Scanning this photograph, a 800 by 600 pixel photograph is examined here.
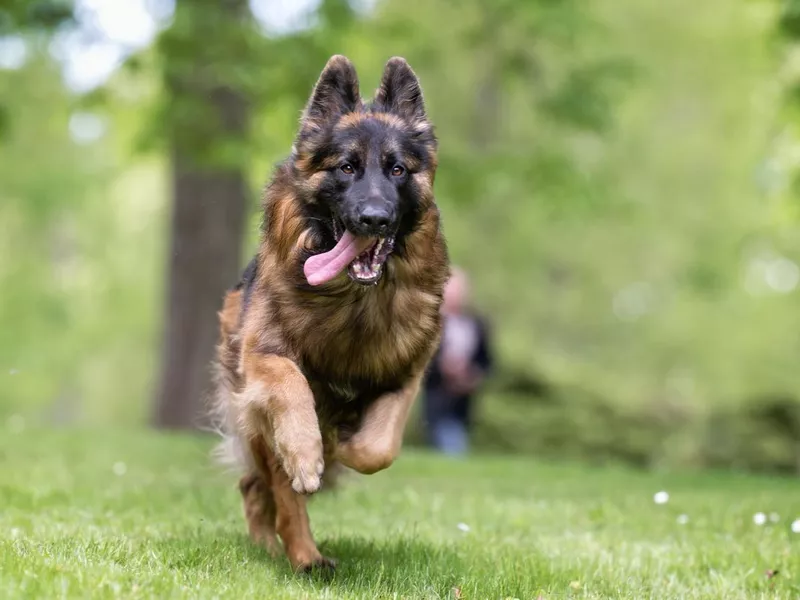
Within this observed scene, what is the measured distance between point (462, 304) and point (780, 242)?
12719mm

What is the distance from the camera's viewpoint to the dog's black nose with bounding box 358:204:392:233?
468cm

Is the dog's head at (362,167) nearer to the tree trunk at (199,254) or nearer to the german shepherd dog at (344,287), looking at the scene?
the german shepherd dog at (344,287)

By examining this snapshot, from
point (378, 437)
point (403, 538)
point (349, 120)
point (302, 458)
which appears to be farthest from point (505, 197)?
point (302, 458)

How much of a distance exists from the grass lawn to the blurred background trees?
11.6 feet

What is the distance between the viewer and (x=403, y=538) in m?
5.84

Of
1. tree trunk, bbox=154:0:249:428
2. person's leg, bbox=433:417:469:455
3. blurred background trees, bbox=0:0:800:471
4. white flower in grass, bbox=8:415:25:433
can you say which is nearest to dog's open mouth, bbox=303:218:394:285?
blurred background trees, bbox=0:0:800:471

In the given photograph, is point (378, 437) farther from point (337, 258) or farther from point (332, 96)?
point (332, 96)

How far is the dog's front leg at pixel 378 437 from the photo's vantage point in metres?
4.93

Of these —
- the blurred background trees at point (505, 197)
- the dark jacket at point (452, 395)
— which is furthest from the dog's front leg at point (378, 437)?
the dark jacket at point (452, 395)

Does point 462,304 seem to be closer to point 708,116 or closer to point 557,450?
point 557,450

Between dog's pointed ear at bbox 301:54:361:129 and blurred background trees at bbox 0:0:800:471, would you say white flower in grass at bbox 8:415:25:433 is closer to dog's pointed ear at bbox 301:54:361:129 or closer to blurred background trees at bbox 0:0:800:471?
blurred background trees at bbox 0:0:800:471

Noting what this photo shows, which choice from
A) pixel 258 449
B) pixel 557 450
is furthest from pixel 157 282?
pixel 258 449

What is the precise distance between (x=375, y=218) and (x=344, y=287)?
0.50 metres

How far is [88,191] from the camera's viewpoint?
2466 cm
